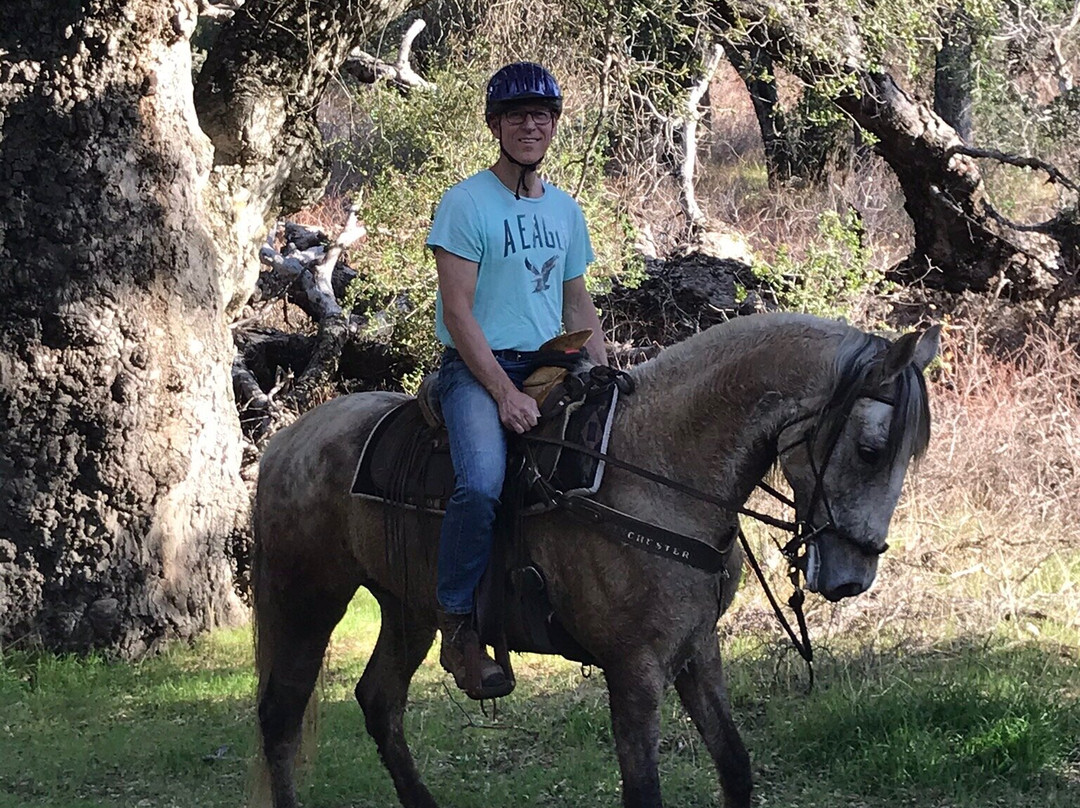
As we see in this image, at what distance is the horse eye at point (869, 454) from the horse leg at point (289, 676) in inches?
98.9

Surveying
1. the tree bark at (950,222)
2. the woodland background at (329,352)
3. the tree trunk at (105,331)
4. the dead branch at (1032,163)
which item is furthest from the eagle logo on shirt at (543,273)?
the dead branch at (1032,163)

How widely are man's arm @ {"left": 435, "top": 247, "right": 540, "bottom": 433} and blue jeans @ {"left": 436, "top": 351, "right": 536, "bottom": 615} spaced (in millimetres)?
63

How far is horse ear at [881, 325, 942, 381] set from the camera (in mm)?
3555

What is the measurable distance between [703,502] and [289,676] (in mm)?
2147

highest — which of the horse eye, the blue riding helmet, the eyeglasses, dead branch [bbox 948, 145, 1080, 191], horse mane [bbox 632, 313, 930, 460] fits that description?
dead branch [bbox 948, 145, 1080, 191]

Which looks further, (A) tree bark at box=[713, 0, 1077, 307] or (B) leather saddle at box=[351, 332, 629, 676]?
(A) tree bark at box=[713, 0, 1077, 307]

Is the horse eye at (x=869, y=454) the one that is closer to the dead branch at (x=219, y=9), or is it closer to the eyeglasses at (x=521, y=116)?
the eyeglasses at (x=521, y=116)

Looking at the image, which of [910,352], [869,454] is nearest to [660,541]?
[869,454]

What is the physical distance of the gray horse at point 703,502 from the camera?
12.1 ft

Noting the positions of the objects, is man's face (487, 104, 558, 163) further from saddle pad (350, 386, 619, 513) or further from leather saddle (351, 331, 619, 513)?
saddle pad (350, 386, 619, 513)

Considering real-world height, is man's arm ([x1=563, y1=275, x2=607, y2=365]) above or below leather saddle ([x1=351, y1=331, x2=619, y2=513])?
above

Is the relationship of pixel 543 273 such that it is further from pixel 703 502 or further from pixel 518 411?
pixel 703 502

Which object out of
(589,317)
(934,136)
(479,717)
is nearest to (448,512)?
(589,317)

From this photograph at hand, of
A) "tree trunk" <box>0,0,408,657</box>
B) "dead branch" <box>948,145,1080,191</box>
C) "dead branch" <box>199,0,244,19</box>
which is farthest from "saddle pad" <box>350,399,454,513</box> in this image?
"dead branch" <box>948,145,1080,191</box>
